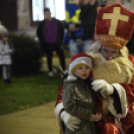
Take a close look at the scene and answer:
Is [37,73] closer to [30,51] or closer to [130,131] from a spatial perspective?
[30,51]

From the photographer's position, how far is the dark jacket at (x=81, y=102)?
328 cm

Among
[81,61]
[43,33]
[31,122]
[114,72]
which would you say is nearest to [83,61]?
[81,61]

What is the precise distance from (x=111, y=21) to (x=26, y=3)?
49.4 ft

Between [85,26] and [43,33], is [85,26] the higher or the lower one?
the higher one

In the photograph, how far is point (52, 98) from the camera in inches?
292

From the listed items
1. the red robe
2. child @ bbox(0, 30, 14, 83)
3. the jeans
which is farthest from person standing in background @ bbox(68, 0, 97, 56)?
the red robe

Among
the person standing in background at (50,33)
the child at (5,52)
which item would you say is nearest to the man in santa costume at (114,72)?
the child at (5,52)

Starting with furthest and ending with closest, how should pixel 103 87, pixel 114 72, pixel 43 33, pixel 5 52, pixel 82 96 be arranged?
pixel 43 33 → pixel 5 52 → pixel 114 72 → pixel 82 96 → pixel 103 87

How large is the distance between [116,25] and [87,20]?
14.4ft

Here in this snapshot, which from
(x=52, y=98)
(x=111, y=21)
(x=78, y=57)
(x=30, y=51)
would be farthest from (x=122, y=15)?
(x=30, y=51)

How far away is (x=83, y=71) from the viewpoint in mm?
3354

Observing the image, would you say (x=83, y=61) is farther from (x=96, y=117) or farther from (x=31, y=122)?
(x=31, y=122)

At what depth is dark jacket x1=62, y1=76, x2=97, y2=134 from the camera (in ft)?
10.8

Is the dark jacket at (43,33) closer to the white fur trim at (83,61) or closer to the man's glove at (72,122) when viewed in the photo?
the white fur trim at (83,61)
